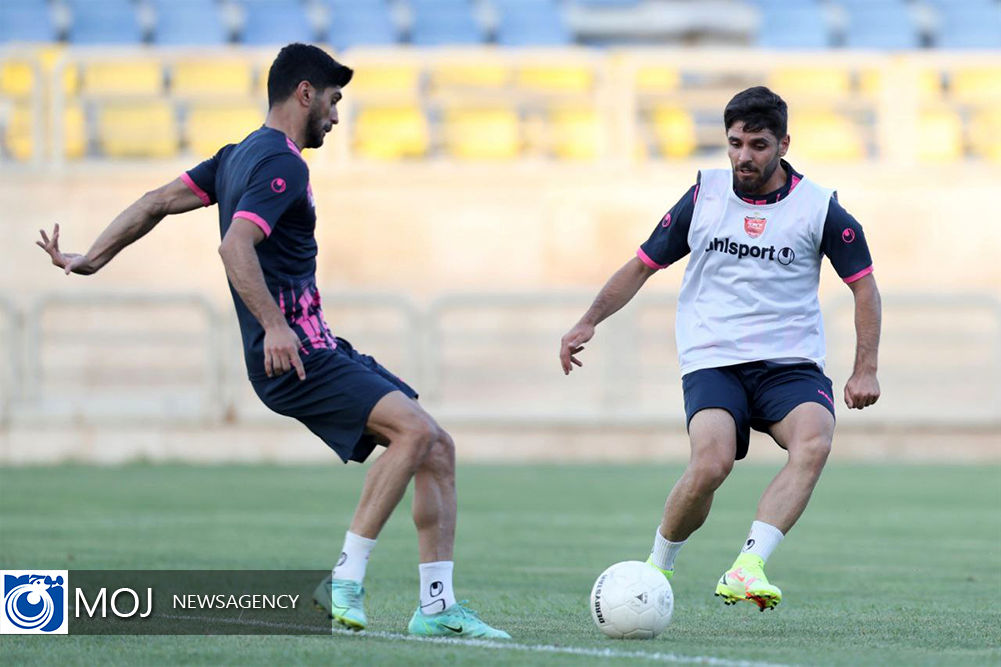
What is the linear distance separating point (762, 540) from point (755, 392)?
0.70 m

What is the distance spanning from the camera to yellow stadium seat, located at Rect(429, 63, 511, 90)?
22.5m

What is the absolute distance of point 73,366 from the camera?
19.2 meters

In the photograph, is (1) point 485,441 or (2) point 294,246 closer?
(2) point 294,246

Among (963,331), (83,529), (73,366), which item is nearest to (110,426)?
(73,366)

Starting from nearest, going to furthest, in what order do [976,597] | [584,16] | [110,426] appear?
1. [976,597]
2. [110,426]
3. [584,16]

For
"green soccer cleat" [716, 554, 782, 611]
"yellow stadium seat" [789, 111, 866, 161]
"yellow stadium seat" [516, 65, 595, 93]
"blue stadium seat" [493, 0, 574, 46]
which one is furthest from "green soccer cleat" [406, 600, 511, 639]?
"blue stadium seat" [493, 0, 574, 46]

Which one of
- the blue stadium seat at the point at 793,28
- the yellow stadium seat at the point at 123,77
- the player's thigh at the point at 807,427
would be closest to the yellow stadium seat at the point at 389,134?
the yellow stadium seat at the point at 123,77

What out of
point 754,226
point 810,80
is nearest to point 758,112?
point 754,226

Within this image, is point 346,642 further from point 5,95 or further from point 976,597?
point 5,95

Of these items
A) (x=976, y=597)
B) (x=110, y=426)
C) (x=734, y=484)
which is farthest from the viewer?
(x=110, y=426)

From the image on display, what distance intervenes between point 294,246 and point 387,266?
15142 mm

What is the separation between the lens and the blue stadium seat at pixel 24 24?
24.2 meters

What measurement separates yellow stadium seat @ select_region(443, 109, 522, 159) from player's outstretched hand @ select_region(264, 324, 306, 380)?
1645 centimetres

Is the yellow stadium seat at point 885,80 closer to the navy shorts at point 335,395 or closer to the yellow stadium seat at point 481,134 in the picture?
the yellow stadium seat at point 481,134
